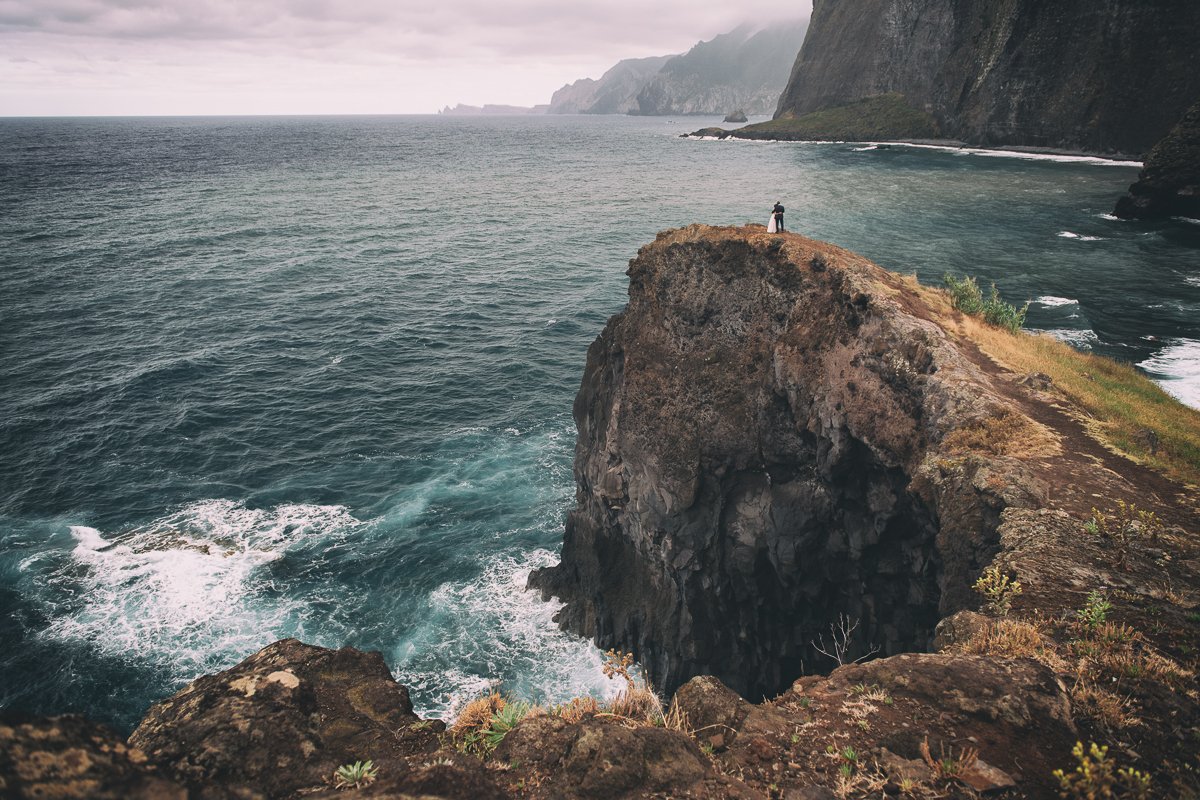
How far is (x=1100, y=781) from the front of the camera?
7.74 meters

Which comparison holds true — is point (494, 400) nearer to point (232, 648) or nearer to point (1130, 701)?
point (232, 648)

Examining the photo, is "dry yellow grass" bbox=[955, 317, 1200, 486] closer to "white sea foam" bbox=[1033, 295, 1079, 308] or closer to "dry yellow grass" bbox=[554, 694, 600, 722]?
"dry yellow grass" bbox=[554, 694, 600, 722]

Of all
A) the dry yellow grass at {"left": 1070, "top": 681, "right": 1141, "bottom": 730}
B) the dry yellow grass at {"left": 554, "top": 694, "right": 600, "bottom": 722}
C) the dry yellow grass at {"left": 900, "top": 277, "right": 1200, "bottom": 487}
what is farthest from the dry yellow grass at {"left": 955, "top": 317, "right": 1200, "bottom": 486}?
the dry yellow grass at {"left": 554, "top": 694, "right": 600, "bottom": 722}

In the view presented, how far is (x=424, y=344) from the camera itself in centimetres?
5453

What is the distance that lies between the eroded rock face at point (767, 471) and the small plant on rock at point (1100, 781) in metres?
8.55

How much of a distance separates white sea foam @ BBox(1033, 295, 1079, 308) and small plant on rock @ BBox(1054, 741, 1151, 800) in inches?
2108

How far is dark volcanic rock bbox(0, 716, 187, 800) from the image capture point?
479 cm

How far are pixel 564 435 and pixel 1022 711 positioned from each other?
35.5 metres

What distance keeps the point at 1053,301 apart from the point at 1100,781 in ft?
182

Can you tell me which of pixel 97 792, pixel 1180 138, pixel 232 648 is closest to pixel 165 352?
pixel 232 648

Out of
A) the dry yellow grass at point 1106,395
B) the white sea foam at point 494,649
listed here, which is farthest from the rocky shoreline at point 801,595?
the white sea foam at point 494,649

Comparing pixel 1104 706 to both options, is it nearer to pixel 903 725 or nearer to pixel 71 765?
pixel 903 725

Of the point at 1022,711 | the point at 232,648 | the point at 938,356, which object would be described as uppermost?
the point at 938,356

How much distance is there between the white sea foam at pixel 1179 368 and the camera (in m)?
33.3
